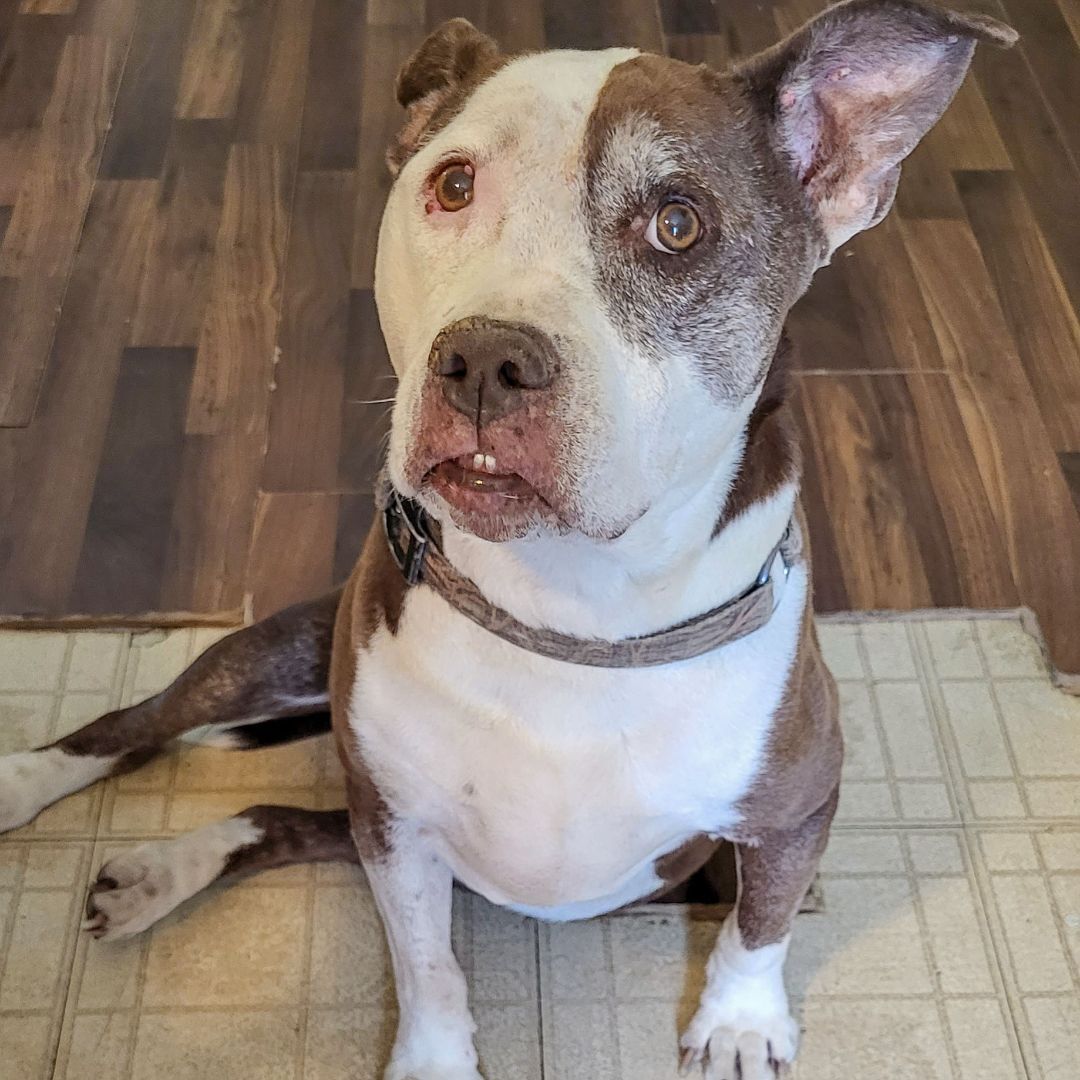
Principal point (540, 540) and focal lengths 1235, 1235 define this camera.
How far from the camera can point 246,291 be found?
10.3ft

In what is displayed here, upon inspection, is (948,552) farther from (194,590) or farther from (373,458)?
(194,590)

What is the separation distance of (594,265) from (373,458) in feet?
5.43

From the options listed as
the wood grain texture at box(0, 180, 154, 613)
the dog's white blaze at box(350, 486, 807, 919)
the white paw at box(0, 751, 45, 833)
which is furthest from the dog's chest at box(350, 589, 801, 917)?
the wood grain texture at box(0, 180, 154, 613)

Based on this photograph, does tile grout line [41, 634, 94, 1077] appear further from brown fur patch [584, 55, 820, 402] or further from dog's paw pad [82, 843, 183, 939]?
brown fur patch [584, 55, 820, 402]

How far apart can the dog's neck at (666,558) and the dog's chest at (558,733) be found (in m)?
0.07

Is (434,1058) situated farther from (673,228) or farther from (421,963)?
(673,228)

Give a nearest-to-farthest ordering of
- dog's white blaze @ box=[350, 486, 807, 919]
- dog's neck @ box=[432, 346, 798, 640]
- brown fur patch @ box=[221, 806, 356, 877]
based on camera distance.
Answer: dog's neck @ box=[432, 346, 798, 640] → dog's white blaze @ box=[350, 486, 807, 919] → brown fur patch @ box=[221, 806, 356, 877]

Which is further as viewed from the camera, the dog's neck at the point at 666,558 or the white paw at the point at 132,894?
the white paw at the point at 132,894

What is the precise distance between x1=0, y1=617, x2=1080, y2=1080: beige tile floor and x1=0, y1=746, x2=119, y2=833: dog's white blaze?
38 mm

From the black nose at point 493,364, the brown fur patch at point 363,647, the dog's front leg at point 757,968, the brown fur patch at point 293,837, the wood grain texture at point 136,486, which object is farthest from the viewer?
the wood grain texture at point 136,486

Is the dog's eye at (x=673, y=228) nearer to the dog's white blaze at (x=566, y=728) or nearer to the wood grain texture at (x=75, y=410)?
the dog's white blaze at (x=566, y=728)

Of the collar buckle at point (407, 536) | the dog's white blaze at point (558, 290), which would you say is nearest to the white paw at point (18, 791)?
the collar buckle at point (407, 536)

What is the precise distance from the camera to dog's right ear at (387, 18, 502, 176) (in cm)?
142

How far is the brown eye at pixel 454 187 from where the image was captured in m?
1.27
